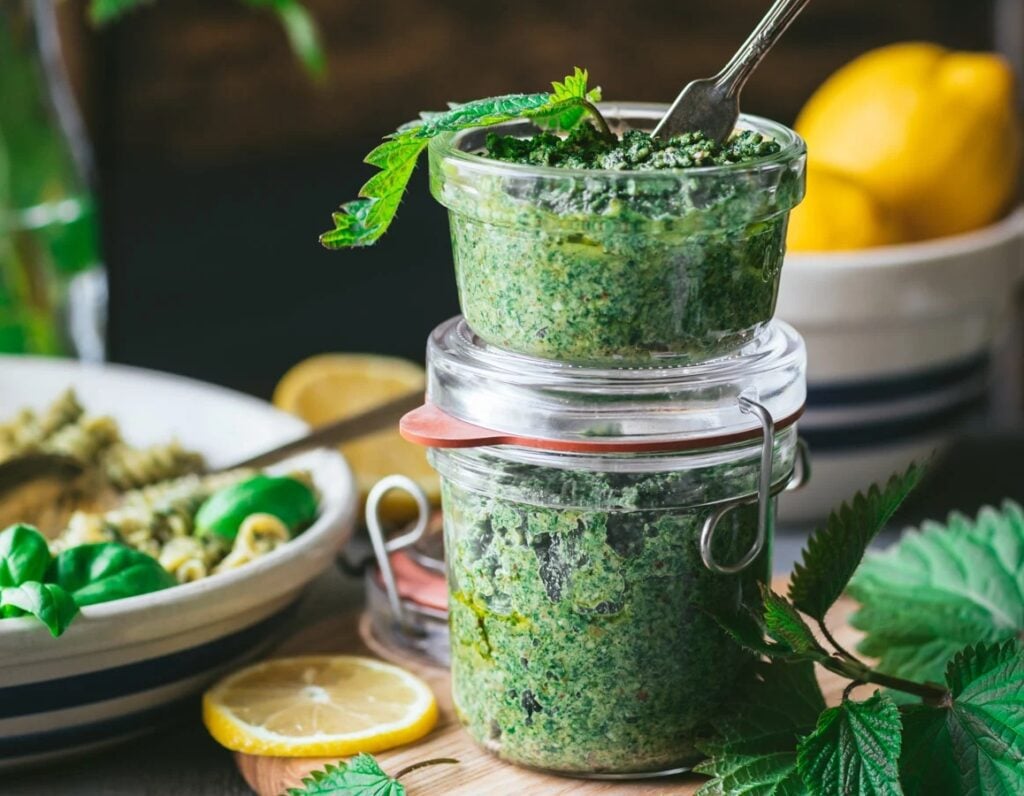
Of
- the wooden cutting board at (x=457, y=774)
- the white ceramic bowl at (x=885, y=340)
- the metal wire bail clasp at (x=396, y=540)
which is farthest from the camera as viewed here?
the white ceramic bowl at (x=885, y=340)

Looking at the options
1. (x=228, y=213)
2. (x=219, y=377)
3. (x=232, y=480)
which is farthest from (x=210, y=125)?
(x=232, y=480)

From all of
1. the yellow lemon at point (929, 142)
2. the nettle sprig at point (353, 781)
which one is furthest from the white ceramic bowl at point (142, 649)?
the yellow lemon at point (929, 142)

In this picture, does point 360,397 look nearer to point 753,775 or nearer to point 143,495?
point 143,495

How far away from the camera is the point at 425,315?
225cm

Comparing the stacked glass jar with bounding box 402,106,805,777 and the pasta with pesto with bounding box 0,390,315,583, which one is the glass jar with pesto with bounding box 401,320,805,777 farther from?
the pasta with pesto with bounding box 0,390,315,583

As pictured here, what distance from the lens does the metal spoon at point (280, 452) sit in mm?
1184

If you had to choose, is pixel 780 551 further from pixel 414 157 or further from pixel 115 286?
pixel 115 286

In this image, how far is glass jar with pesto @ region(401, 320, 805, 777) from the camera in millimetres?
830

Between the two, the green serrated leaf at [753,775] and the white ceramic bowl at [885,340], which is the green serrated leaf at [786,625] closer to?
Result: the green serrated leaf at [753,775]

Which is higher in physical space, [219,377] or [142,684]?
[142,684]

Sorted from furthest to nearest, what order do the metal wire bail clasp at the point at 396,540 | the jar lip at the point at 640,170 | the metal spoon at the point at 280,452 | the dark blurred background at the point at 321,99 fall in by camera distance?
the dark blurred background at the point at 321,99, the metal spoon at the point at 280,452, the metal wire bail clasp at the point at 396,540, the jar lip at the point at 640,170

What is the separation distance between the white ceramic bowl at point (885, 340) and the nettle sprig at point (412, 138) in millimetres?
529

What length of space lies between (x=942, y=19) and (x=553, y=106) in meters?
2.27

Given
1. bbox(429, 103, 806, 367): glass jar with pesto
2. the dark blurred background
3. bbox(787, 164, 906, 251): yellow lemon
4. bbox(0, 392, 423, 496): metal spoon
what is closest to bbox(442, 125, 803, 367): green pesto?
bbox(429, 103, 806, 367): glass jar with pesto
